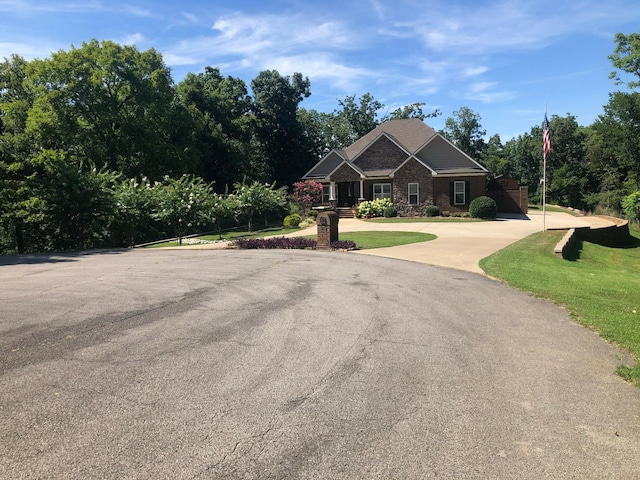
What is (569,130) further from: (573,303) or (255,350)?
(255,350)

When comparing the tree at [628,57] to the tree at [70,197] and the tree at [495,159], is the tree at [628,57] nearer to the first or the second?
the tree at [495,159]

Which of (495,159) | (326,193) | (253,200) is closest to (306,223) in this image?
(253,200)

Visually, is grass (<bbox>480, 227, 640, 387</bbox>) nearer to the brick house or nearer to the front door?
the brick house

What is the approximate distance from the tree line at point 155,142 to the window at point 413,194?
33.8 feet

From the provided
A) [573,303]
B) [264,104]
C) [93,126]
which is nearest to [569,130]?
[264,104]

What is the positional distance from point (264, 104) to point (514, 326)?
48.1 metres

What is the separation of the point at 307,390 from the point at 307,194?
33181mm

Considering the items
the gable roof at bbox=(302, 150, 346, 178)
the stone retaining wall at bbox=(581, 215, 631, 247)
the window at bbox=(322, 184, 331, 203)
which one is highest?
the gable roof at bbox=(302, 150, 346, 178)

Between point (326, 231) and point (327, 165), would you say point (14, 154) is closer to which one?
point (326, 231)

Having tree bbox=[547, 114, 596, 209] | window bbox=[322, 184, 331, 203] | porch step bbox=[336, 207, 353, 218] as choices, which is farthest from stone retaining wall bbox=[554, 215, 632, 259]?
tree bbox=[547, 114, 596, 209]

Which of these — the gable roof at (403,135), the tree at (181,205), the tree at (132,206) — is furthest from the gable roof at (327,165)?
the tree at (132,206)

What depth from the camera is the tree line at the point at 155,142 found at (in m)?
24.7

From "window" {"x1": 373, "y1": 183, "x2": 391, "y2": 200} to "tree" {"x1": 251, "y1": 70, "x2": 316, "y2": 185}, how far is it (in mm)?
17666

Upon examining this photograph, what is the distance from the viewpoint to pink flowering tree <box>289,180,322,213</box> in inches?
1453
